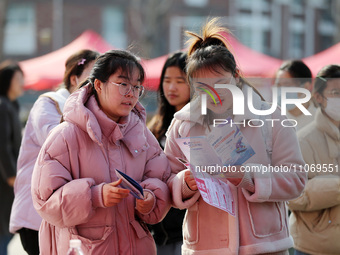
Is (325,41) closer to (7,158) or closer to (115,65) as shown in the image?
(7,158)

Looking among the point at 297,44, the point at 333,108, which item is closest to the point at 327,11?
the point at 297,44

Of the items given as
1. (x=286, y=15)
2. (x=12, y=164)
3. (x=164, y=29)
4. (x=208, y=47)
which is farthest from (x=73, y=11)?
(x=208, y=47)

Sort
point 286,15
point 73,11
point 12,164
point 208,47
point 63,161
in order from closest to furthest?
1. point 63,161
2. point 208,47
3. point 12,164
4. point 73,11
5. point 286,15

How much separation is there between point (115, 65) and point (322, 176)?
1.58 metres

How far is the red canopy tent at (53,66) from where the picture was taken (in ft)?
39.2

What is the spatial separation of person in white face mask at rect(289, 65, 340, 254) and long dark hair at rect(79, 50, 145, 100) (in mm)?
1337

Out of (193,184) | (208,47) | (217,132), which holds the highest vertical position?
(208,47)

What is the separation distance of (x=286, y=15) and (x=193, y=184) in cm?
3557

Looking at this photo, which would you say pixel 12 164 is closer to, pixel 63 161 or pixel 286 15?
pixel 63 161

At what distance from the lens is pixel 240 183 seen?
120 inches

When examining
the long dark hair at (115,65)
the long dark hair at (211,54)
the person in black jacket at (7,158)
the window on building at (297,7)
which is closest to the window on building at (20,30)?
the window on building at (297,7)

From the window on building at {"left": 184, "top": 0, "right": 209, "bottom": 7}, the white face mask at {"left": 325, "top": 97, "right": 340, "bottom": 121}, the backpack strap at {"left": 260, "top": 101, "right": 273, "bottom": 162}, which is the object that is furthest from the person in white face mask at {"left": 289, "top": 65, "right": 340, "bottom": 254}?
the window on building at {"left": 184, "top": 0, "right": 209, "bottom": 7}

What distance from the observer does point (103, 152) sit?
10.1ft

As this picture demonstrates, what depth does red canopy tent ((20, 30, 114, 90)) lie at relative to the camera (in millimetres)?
11938
